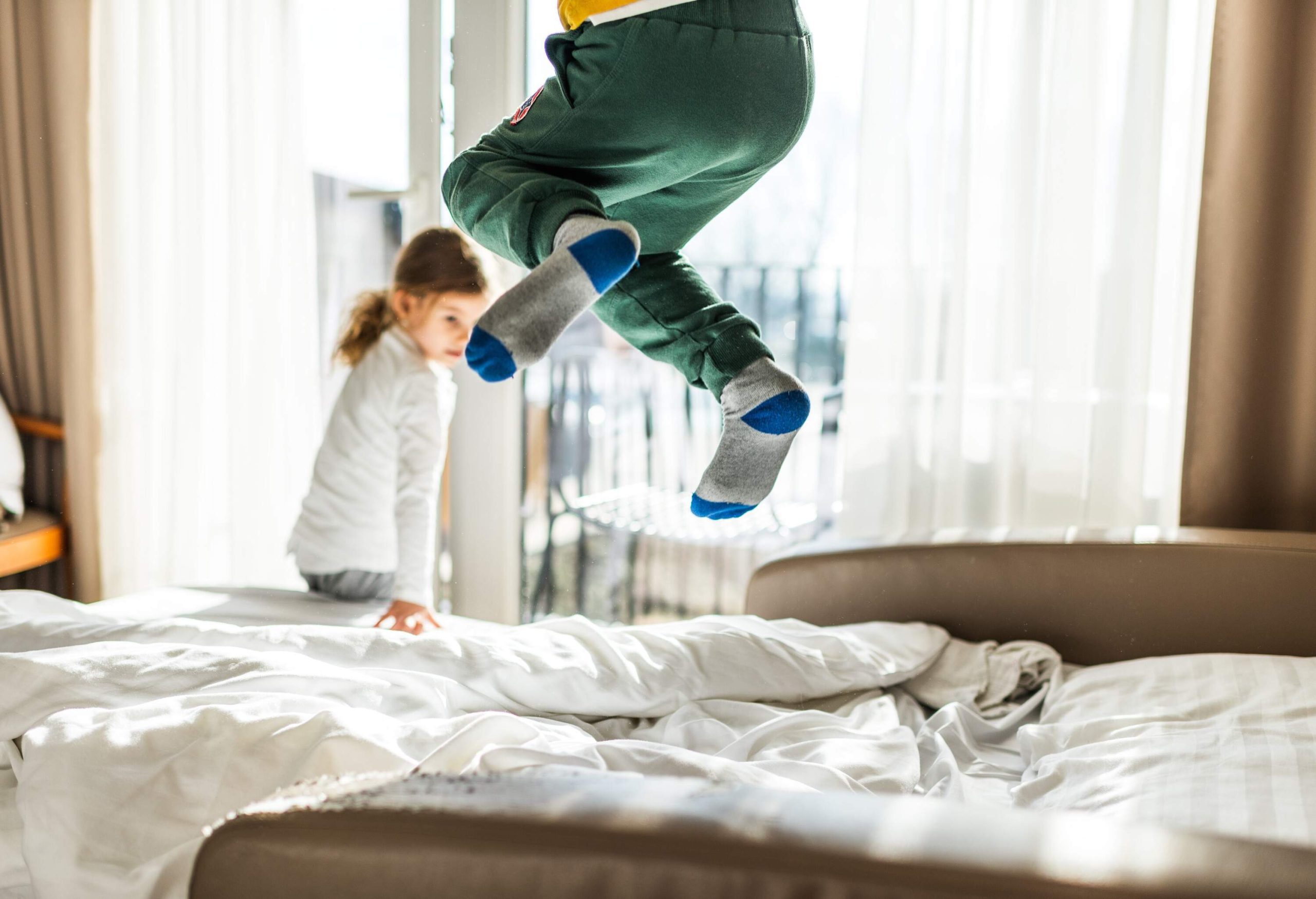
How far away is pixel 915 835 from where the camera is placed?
61cm

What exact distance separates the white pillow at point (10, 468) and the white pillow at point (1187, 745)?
7.56ft

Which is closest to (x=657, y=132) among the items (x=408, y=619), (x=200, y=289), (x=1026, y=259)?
(x=408, y=619)

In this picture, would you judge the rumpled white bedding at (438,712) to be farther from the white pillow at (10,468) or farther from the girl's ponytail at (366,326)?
the white pillow at (10,468)

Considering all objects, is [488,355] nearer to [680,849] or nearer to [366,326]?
[680,849]

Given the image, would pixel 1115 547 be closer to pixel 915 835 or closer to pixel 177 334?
pixel 915 835

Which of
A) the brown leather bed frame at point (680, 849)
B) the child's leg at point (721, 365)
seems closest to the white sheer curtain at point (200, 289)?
the child's leg at point (721, 365)

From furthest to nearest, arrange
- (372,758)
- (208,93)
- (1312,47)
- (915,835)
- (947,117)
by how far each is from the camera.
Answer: (208,93) < (947,117) < (1312,47) < (372,758) < (915,835)

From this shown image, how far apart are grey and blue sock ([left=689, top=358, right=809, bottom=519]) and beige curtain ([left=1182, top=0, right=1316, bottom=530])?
1145 millimetres

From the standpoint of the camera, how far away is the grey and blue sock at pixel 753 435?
104cm

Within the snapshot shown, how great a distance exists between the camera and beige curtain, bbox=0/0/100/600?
250cm

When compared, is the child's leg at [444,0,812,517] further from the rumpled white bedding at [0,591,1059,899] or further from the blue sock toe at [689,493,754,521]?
the rumpled white bedding at [0,591,1059,899]

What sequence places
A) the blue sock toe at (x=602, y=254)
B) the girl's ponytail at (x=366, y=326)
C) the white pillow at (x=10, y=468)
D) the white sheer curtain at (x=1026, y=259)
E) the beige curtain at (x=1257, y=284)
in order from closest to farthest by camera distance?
the blue sock toe at (x=602, y=254) < the beige curtain at (x=1257, y=284) < the white sheer curtain at (x=1026, y=259) < the girl's ponytail at (x=366, y=326) < the white pillow at (x=10, y=468)

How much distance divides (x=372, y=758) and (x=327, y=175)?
2030mm

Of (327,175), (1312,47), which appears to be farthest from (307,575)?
(1312,47)
